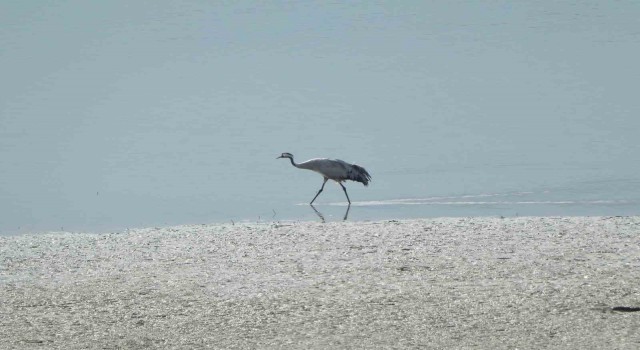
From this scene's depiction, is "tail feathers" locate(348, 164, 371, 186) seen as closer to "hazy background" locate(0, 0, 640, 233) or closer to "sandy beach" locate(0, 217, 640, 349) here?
"hazy background" locate(0, 0, 640, 233)

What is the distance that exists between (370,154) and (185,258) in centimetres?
830

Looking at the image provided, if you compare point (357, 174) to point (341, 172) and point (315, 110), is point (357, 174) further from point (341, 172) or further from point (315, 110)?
point (315, 110)

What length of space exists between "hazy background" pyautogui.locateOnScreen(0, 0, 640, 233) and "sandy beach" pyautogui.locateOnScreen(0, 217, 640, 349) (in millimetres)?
2285

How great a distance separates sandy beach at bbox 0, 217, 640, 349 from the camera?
7.43 m

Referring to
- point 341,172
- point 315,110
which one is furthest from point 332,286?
point 315,110

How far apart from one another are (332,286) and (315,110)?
560 inches

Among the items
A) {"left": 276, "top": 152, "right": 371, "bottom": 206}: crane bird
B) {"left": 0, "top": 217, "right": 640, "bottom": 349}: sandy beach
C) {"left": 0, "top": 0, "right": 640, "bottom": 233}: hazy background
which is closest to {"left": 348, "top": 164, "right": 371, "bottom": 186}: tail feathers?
{"left": 276, "top": 152, "right": 371, "bottom": 206}: crane bird

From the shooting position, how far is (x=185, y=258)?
33.7ft

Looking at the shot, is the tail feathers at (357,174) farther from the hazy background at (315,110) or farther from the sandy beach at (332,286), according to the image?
the sandy beach at (332,286)

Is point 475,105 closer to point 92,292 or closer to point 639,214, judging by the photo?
point 639,214

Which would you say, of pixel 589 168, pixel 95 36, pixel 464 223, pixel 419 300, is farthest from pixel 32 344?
pixel 95 36

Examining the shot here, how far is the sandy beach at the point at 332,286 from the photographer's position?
743 cm

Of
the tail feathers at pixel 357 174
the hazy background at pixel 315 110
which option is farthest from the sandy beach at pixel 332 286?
the tail feathers at pixel 357 174

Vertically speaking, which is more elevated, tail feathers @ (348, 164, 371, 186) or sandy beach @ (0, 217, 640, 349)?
sandy beach @ (0, 217, 640, 349)
